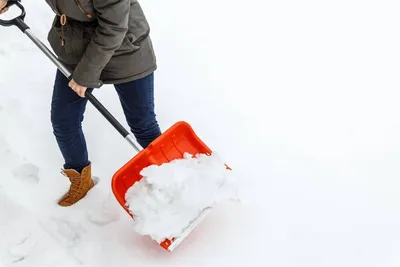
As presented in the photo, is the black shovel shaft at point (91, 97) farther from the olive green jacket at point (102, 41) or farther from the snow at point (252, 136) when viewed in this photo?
the snow at point (252, 136)

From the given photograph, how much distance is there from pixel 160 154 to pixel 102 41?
47 centimetres

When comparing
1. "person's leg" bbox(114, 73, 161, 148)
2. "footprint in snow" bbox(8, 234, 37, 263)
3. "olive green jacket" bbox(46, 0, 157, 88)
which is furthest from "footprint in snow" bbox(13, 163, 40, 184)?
"olive green jacket" bbox(46, 0, 157, 88)

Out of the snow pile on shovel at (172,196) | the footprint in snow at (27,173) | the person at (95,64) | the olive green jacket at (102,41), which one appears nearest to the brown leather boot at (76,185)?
the person at (95,64)

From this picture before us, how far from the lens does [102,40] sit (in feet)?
4.70

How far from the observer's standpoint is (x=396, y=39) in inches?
104

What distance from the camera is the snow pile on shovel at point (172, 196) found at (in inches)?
65.4

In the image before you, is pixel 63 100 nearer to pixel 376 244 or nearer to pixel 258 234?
pixel 258 234

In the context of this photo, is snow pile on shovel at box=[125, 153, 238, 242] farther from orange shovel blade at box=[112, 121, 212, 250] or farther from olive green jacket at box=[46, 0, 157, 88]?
olive green jacket at box=[46, 0, 157, 88]

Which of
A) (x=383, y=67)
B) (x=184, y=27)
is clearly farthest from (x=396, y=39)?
(x=184, y=27)

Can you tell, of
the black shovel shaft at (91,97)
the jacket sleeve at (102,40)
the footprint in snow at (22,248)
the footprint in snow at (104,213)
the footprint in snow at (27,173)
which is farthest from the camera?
the footprint in snow at (27,173)

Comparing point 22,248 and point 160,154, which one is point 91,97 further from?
point 22,248

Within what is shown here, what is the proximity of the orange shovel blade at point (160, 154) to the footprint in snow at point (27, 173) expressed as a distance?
428mm

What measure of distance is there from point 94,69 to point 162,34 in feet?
3.88

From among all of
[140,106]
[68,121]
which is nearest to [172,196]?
[140,106]
